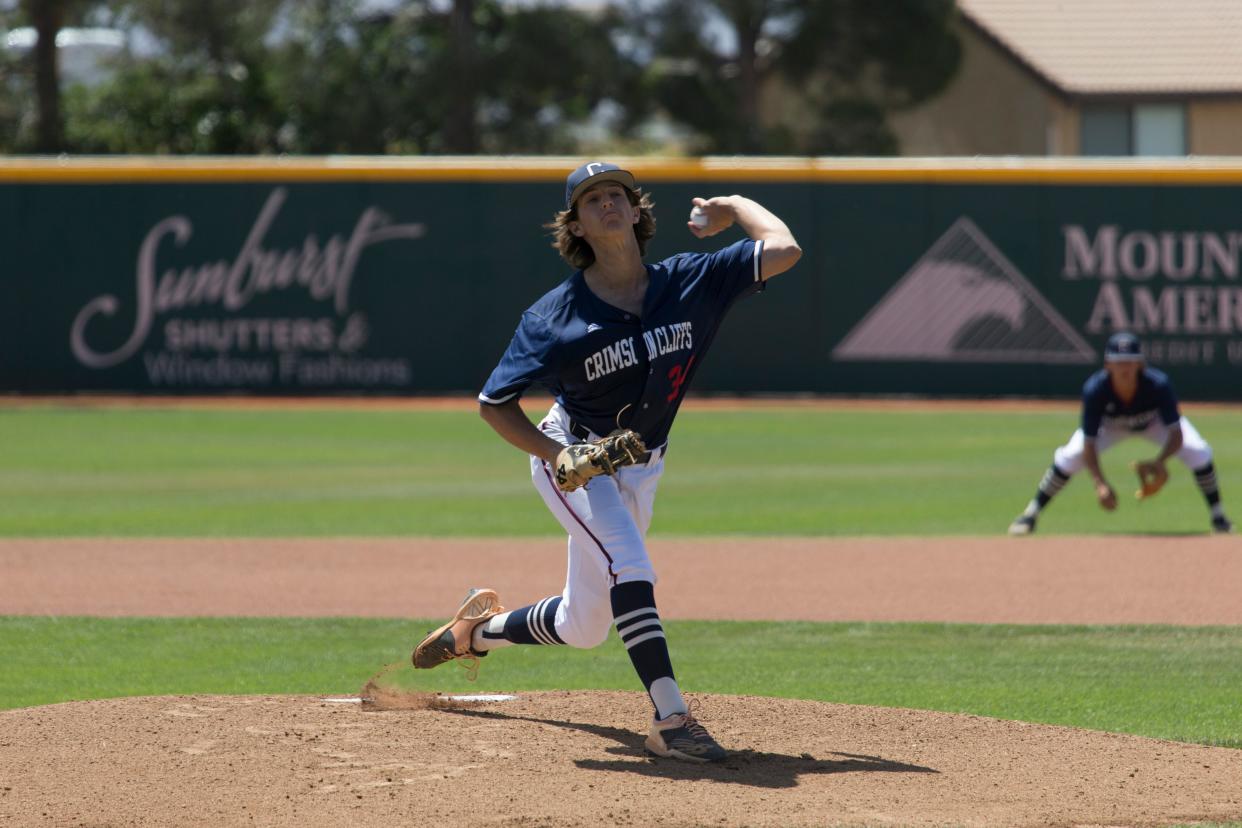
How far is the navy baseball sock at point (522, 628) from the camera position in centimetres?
635

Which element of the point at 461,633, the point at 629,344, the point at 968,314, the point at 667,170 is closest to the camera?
the point at 629,344

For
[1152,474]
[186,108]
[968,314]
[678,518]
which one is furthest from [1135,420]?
[186,108]

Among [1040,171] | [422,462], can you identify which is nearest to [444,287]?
[422,462]

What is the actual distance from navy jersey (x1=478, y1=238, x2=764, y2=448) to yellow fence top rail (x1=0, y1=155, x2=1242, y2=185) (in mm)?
17653

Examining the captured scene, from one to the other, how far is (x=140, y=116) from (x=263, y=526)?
26.4m

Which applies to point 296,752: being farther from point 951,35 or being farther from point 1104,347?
point 951,35

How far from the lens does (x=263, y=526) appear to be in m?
13.4

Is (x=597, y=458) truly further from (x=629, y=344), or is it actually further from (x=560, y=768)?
(x=560, y=768)

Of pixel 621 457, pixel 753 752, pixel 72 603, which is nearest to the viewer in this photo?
pixel 621 457

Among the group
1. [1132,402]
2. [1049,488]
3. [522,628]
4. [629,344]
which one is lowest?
[1049,488]

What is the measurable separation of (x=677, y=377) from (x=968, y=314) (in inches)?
724

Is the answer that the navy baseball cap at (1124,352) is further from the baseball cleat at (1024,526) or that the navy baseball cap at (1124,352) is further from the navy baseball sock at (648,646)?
the navy baseball sock at (648,646)

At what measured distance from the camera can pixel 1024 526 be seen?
1265 centimetres

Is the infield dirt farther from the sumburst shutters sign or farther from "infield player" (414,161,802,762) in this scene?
the sumburst shutters sign
